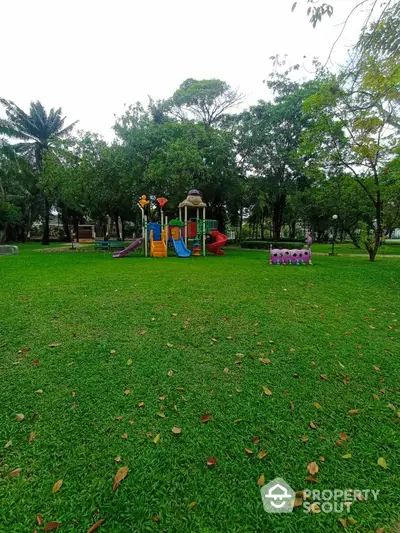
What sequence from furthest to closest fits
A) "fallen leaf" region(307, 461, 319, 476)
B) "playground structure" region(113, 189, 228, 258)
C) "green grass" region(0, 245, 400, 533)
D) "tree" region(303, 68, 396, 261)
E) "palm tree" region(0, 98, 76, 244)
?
"palm tree" region(0, 98, 76, 244)
"playground structure" region(113, 189, 228, 258)
"tree" region(303, 68, 396, 261)
"fallen leaf" region(307, 461, 319, 476)
"green grass" region(0, 245, 400, 533)

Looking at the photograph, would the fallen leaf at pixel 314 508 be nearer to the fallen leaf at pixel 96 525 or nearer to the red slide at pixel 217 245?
the fallen leaf at pixel 96 525

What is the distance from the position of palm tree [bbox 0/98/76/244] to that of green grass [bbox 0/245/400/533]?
72.5ft

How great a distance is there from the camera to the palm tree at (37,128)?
2095 cm

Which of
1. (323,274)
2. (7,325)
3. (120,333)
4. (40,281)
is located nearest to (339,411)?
(120,333)

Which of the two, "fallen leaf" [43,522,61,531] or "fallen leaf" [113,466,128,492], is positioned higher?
"fallen leaf" [113,466,128,492]

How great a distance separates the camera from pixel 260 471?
1.88 meters

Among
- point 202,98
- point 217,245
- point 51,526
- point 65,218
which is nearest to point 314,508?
point 51,526

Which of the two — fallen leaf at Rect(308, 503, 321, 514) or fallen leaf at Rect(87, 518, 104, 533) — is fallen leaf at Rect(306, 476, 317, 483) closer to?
fallen leaf at Rect(308, 503, 321, 514)

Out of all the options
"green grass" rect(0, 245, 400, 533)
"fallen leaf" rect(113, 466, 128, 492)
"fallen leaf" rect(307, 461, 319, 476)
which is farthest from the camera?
"fallen leaf" rect(307, 461, 319, 476)

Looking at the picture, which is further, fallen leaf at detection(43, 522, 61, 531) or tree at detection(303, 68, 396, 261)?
tree at detection(303, 68, 396, 261)

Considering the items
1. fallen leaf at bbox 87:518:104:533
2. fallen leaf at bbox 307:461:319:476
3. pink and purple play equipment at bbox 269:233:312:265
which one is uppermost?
pink and purple play equipment at bbox 269:233:312:265

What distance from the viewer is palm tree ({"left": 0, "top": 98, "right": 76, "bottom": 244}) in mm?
20952

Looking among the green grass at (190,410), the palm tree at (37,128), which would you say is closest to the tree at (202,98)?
the palm tree at (37,128)

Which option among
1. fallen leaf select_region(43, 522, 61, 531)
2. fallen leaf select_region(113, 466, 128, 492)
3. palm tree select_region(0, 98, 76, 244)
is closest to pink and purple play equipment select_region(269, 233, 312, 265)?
fallen leaf select_region(113, 466, 128, 492)
